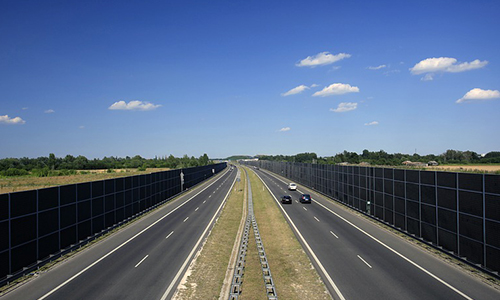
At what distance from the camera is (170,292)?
51.9ft

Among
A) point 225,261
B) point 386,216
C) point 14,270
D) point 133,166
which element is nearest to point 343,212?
point 386,216

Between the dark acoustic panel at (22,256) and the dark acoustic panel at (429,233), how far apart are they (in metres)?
28.1

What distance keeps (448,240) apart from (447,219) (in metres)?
1.46

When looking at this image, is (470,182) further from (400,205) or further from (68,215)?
(68,215)

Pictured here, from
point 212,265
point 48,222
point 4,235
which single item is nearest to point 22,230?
point 4,235

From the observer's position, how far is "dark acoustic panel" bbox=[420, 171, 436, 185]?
77.5 ft

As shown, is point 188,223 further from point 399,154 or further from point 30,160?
point 30,160

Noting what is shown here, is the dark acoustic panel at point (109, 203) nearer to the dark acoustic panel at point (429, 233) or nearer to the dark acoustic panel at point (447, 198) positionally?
the dark acoustic panel at point (429, 233)

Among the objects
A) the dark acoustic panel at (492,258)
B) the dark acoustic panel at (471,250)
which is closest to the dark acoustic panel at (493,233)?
the dark acoustic panel at (492,258)

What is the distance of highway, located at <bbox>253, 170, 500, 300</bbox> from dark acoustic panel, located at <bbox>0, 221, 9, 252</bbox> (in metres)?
18.2

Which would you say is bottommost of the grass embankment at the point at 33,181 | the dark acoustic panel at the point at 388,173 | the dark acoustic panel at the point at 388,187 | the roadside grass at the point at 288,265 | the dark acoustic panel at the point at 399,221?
the roadside grass at the point at 288,265

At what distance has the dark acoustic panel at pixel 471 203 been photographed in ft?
61.8

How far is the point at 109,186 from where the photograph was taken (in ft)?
103

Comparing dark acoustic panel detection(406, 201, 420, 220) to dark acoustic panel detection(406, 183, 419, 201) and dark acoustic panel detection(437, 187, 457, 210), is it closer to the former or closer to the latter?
dark acoustic panel detection(406, 183, 419, 201)
